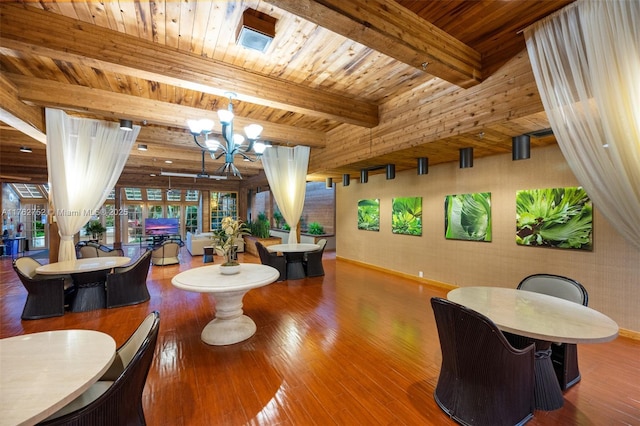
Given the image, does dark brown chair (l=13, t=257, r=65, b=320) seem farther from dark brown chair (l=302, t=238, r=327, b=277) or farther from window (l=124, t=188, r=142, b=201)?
window (l=124, t=188, r=142, b=201)

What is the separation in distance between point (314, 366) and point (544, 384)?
1.81 m

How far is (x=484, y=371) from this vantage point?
65.2 inches

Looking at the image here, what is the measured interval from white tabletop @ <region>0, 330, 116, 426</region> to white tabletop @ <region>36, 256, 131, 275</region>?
245 centimetres

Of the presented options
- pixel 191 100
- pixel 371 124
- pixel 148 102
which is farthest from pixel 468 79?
pixel 148 102

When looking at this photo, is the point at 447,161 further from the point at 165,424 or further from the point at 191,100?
the point at 165,424

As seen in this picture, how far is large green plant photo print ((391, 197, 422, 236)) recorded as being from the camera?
18.2ft

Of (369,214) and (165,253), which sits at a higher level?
(369,214)

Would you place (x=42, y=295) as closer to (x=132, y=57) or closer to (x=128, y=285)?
(x=128, y=285)

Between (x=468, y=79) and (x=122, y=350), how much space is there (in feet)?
12.5

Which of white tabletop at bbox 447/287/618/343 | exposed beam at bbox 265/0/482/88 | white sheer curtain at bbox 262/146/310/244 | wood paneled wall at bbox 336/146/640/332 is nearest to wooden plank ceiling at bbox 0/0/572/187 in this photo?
exposed beam at bbox 265/0/482/88

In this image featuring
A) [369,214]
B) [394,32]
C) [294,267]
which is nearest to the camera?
[394,32]

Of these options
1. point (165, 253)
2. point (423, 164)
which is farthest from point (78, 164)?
point (423, 164)

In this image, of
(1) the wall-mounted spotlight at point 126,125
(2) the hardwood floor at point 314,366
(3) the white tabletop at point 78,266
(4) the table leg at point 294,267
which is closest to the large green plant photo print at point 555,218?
(2) the hardwood floor at point 314,366

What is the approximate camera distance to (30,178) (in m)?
8.41
